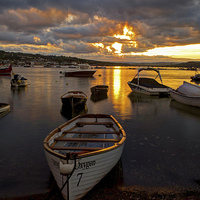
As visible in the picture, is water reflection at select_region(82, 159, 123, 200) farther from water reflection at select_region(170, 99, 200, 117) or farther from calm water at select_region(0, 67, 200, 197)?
water reflection at select_region(170, 99, 200, 117)

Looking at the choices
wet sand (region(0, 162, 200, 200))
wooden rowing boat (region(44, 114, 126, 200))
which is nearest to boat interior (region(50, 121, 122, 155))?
wooden rowing boat (region(44, 114, 126, 200))

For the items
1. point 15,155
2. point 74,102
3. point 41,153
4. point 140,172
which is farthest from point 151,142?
point 74,102

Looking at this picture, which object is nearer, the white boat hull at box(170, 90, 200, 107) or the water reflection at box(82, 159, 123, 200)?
the water reflection at box(82, 159, 123, 200)

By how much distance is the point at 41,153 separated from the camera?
1068 centimetres

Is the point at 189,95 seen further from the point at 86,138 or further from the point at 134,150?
the point at 86,138

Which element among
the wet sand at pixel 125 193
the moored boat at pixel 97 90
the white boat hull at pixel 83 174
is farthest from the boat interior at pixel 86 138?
the moored boat at pixel 97 90

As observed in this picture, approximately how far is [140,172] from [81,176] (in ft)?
12.2

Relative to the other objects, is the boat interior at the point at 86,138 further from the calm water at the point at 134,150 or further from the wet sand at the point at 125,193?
the wet sand at the point at 125,193

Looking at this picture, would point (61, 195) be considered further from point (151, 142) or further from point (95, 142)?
point (151, 142)

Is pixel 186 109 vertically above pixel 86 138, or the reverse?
pixel 86 138

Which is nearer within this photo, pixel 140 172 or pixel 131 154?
pixel 140 172

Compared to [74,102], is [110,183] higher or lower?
lower

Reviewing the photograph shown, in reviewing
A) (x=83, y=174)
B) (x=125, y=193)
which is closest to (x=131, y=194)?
(x=125, y=193)

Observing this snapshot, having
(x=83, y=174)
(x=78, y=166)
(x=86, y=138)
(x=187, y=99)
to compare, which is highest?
(x=187, y=99)
